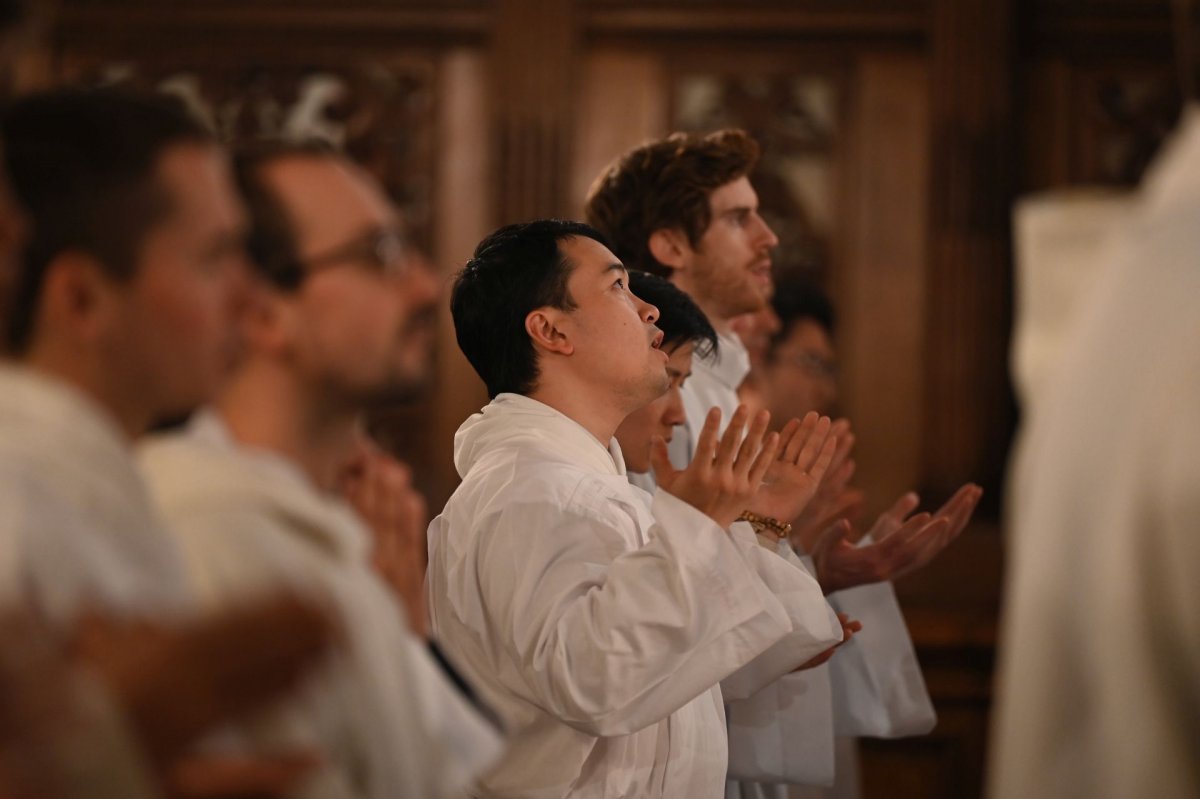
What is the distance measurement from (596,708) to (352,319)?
0.82 m

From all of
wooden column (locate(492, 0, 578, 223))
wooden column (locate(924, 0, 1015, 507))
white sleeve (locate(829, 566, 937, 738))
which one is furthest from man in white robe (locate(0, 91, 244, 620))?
wooden column (locate(924, 0, 1015, 507))

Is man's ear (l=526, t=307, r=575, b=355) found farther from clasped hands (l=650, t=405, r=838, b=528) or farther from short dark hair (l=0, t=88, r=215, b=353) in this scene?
short dark hair (l=0, t=88, r=215, b=353)

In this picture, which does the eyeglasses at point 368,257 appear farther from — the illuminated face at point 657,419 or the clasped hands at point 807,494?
the illuminated face at point 657,419

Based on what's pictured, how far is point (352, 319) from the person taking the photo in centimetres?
158

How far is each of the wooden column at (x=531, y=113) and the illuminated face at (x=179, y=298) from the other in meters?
3.34

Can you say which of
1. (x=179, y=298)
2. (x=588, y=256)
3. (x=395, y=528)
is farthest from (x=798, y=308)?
(x=179, y=298)

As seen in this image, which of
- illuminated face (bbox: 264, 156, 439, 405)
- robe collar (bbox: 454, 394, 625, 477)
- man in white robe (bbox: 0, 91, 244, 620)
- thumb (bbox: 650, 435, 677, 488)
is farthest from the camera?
robe collar (bbox: 454, 394, 625, 477)

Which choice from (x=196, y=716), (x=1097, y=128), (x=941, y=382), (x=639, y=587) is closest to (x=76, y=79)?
(x=941, y=382)

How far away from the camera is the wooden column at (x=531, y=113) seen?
4832 millimetres

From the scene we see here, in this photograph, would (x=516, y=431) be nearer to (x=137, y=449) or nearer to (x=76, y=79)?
(x=137, y=449)

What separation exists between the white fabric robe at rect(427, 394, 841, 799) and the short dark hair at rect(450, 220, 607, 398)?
8cm

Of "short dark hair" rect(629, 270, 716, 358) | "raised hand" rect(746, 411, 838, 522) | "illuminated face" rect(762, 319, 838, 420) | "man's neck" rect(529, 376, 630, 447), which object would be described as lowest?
"illuminated face" rect(762, 319, 838, 420)

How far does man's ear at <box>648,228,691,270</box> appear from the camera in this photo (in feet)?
11.2

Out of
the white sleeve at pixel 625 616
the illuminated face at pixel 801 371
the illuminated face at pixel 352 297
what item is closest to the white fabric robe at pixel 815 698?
the white sleeve at pixel 625 616
